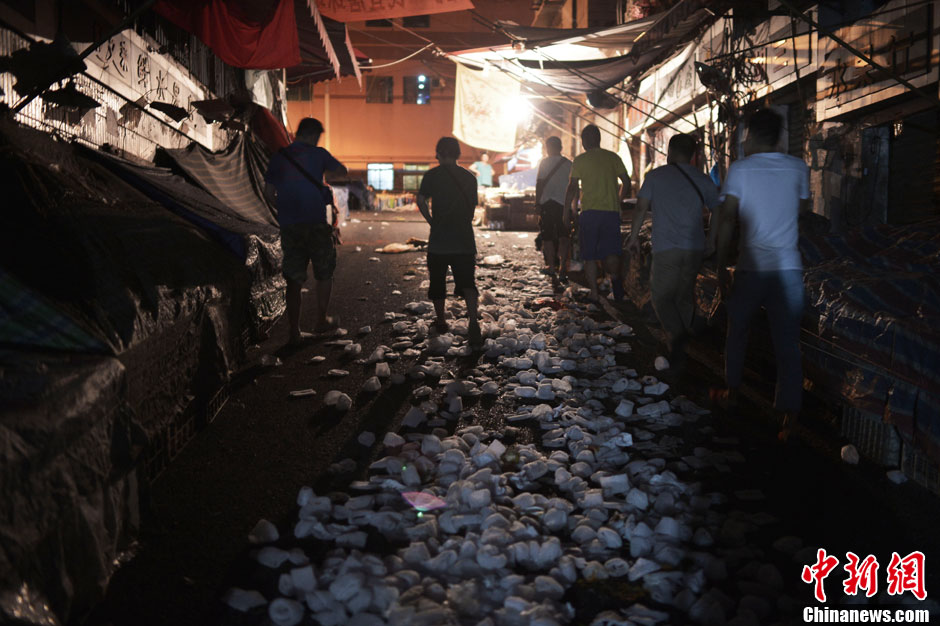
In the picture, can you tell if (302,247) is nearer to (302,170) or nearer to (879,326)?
(302,170)

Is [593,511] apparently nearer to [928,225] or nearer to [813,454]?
[813,454]

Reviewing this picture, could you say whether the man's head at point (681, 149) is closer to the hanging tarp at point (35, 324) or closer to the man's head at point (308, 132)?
the man's head at point (308, 132)

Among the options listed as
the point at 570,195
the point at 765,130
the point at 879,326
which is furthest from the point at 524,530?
the point at 570,195

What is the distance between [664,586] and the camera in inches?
101

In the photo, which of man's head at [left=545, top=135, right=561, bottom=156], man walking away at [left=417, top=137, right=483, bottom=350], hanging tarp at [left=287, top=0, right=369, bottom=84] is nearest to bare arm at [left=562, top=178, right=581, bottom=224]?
man's head at [left=545, top=135, right=561, bottom=156]

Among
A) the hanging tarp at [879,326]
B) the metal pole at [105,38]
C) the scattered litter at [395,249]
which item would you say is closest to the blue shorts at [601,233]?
the hanging tarp at [879,326]

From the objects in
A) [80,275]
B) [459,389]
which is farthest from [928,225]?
[80,275]

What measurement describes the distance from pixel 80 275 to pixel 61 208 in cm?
76

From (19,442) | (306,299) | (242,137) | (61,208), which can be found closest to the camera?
(19,442)

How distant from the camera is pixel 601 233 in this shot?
8641 millimetres

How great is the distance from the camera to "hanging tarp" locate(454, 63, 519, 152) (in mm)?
16250

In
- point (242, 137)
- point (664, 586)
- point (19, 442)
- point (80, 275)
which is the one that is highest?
point (242, 137)

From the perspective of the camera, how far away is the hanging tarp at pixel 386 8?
11.0m

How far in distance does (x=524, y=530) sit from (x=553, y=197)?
803cm
